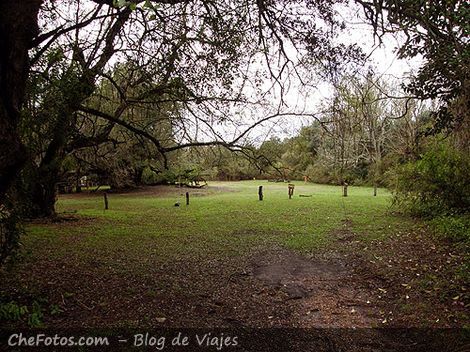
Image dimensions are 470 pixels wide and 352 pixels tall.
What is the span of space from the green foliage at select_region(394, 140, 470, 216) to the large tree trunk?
9627 millimetres

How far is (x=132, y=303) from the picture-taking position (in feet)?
14.7

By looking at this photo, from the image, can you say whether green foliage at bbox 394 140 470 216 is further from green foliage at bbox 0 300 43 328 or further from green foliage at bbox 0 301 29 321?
green foliage at bbox 0 301 29 321

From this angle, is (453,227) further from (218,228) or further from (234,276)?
(218,228)

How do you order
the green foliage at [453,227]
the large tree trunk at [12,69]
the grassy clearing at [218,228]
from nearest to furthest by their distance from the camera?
the large tree trunk at [12,69] → the green foliage at [453,227] → the grassy clearing at [218,228]

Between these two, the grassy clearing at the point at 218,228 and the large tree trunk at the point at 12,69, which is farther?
the grassy clearing at the point at 218,228

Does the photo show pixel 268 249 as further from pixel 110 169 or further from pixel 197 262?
pixel 110 169

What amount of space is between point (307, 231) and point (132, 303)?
650 cm

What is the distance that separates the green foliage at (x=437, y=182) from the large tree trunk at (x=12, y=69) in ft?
31.6

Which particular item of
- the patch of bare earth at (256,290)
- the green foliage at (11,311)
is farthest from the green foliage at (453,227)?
the green foliage at (11,311)

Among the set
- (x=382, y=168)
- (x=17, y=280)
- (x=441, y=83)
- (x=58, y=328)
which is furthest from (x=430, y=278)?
(x=382, y=168)

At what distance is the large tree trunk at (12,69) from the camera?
2.64m

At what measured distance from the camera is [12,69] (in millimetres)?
2797

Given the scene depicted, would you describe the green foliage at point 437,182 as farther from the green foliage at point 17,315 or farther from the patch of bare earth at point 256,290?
the green foliage at point 17,315

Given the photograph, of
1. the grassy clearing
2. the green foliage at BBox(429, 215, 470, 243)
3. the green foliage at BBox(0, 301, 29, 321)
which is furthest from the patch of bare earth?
the grassy clearing
